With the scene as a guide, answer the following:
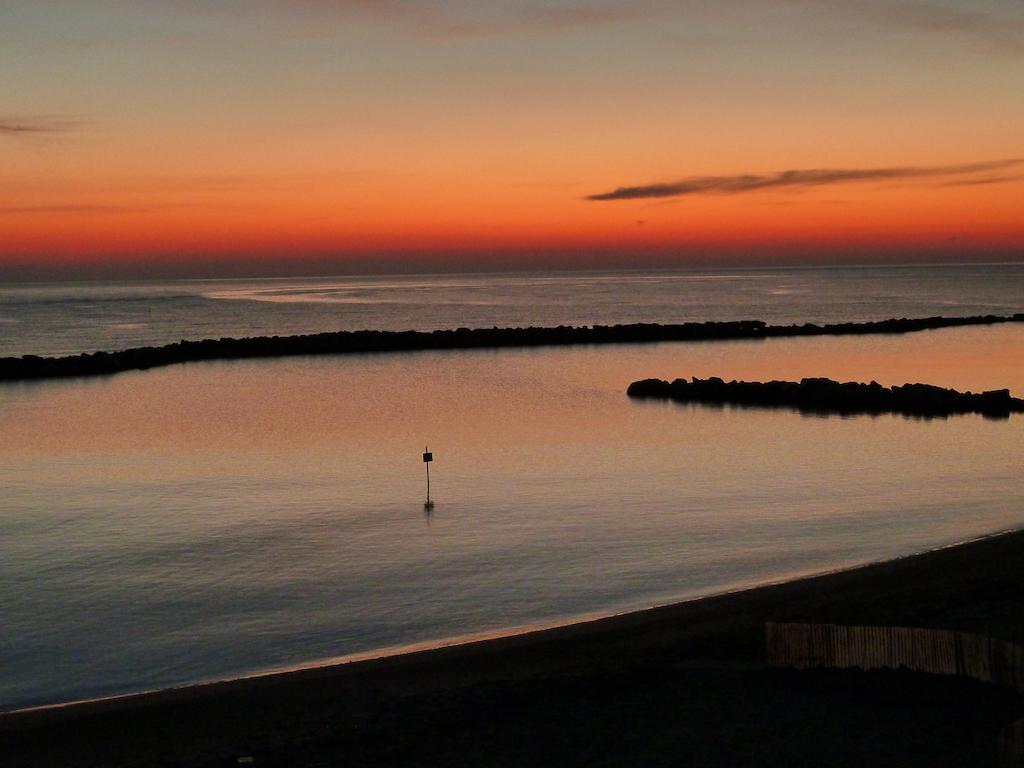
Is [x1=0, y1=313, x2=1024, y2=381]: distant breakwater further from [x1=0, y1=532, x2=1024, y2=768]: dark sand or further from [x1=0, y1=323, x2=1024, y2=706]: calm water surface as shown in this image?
[x1=0, y1=532, x2=1024, y2=768]: dark sand

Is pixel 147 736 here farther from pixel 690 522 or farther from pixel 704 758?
pixel 690 522

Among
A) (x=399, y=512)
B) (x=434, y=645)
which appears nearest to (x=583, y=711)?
(x=434, y=645)

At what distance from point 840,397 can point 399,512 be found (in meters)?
12.9

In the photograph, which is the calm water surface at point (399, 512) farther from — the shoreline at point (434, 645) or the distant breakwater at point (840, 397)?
the distant breakwater at point (840, 397)

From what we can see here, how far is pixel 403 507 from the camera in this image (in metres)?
15.0

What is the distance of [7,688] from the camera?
8734 millimetres

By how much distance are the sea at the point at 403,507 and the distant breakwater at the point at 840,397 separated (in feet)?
3.19

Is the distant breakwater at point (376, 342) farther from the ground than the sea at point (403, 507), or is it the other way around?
the distant breakwater at point (376, 342)

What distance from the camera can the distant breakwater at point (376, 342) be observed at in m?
32.8

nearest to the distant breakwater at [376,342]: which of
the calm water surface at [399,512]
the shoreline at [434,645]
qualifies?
the calm water surface at [399,512]

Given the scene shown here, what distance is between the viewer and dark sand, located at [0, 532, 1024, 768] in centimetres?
739

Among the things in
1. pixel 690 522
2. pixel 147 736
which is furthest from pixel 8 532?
pixel 690 522

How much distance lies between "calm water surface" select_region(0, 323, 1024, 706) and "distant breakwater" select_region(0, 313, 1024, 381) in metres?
5.55

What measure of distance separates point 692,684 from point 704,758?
48.9 inches
